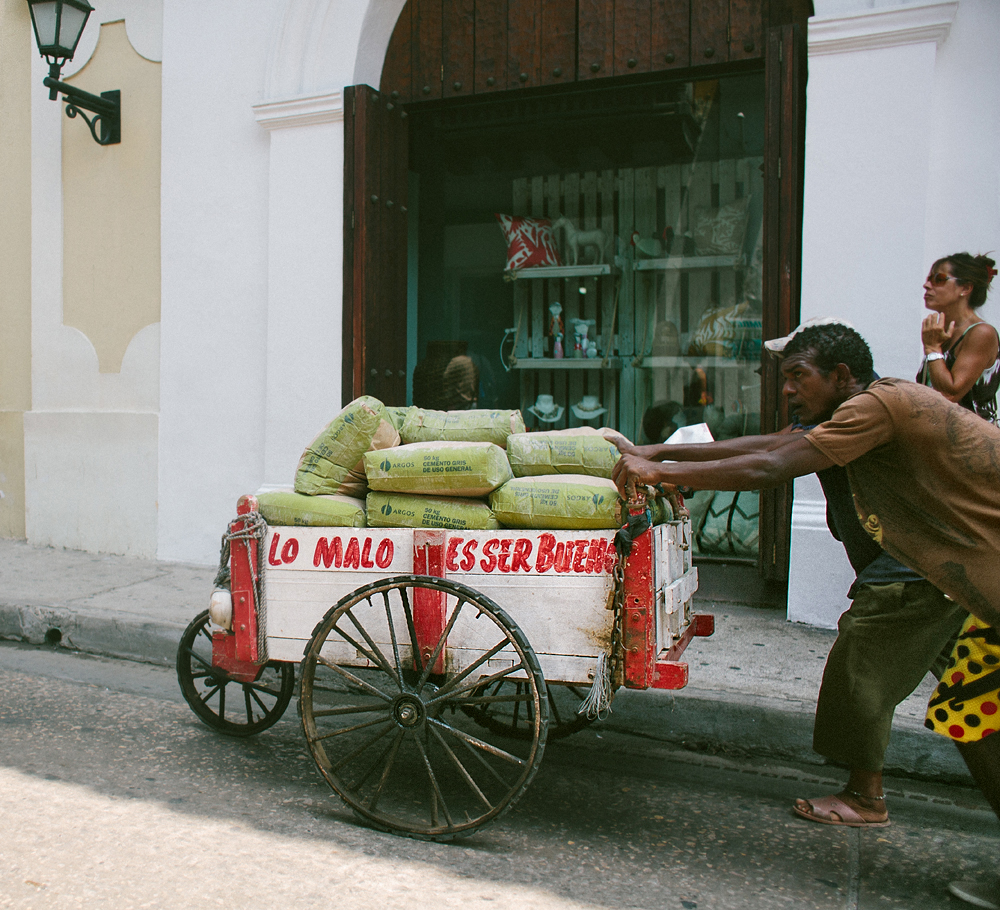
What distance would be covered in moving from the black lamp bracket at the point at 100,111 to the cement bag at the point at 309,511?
485 centimetres

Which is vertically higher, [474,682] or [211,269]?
[211,269]

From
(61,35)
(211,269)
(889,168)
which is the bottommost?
(211,269)

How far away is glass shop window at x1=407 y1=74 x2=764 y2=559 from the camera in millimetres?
5969

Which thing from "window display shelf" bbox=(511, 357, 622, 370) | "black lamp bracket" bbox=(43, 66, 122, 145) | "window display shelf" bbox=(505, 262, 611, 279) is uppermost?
"black lamp bracket" bbox=(43, 66, 122, 145)

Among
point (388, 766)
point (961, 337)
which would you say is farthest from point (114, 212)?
point (961, 337)

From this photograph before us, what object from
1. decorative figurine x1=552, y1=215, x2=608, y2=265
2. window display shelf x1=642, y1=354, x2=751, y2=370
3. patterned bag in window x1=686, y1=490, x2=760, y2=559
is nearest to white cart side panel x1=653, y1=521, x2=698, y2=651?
patterned bag in window x1=686, y1=490, x2=760, y2=559

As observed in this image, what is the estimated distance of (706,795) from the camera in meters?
3.27

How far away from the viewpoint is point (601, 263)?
653cm

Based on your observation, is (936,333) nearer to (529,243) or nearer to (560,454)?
(560,454)

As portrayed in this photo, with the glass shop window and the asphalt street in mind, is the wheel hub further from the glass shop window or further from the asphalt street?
the glass shop window

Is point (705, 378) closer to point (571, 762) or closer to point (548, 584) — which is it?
point (571, 762)

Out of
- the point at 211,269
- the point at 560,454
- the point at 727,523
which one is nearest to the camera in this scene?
→ the point at 560,454

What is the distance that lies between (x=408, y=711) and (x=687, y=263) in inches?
172

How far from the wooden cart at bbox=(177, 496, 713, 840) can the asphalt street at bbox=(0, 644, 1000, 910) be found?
0.61ft
